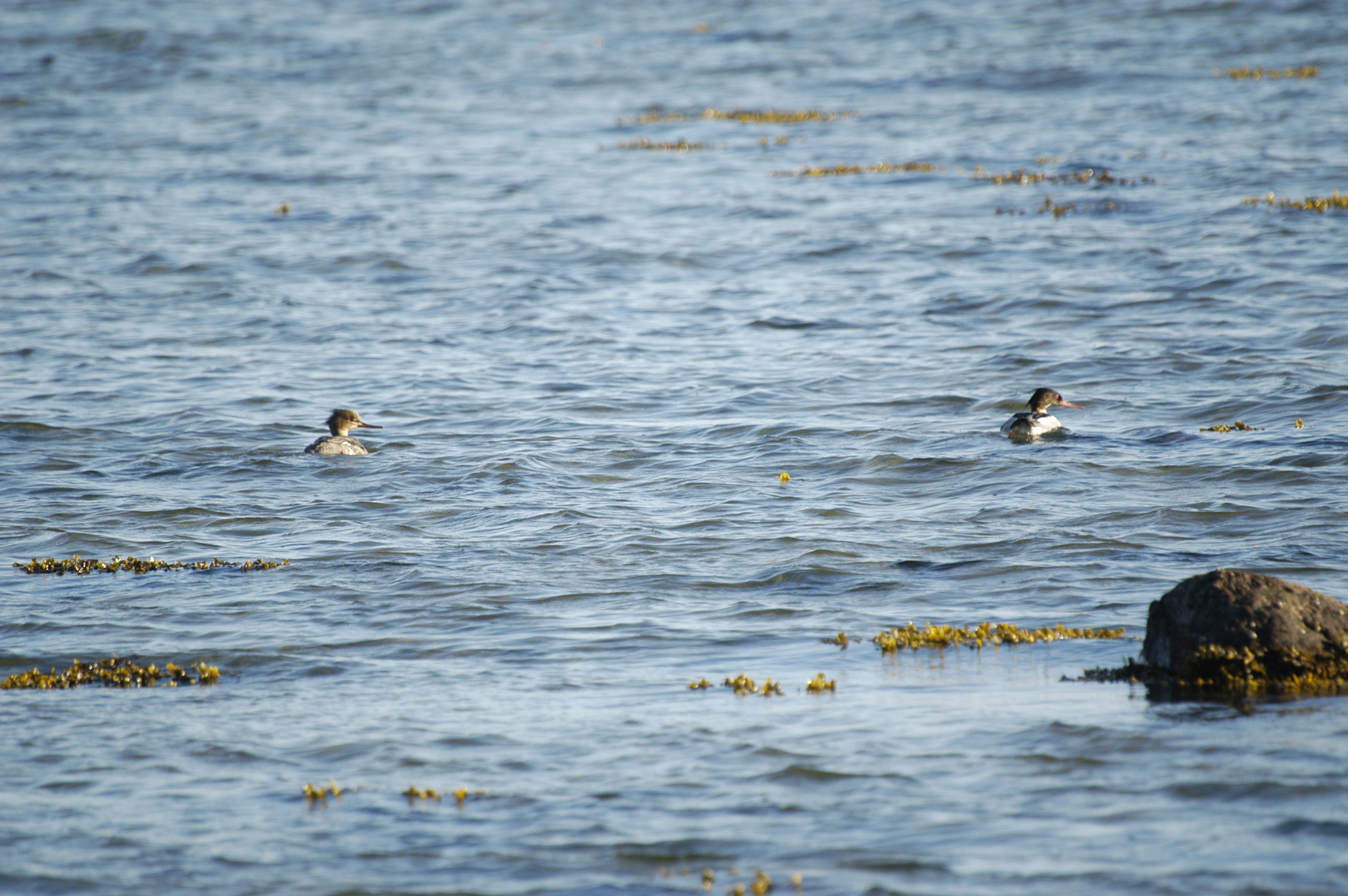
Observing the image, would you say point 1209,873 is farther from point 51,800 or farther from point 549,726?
point 51,800

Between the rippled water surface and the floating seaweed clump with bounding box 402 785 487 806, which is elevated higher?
the rippled water surface

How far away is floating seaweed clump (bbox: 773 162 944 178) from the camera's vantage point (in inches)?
1060

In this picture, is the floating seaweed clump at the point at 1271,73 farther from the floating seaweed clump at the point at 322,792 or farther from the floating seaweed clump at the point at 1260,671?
the floating seaweed clump at the point at 322,792

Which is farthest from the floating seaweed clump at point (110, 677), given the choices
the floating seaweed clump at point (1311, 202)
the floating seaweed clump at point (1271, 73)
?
the floating seaweed clump at point (1271, 73)

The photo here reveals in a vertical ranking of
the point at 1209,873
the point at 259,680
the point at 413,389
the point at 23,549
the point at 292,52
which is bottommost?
the point at 1209,873

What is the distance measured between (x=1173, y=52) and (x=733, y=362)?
23481mm

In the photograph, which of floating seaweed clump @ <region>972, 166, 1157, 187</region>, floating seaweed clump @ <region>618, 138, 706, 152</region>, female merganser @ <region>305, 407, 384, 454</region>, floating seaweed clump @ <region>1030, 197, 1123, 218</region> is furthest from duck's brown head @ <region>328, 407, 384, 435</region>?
floating seaweed clump @ <region>618, 138, 706, 152</region>

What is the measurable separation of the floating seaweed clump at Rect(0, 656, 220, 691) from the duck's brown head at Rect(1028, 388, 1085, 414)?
838 centimetres

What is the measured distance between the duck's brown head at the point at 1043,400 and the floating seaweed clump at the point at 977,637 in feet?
17.8

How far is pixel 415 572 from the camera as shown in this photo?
9945 mm

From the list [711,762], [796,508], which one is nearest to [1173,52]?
[796,508]

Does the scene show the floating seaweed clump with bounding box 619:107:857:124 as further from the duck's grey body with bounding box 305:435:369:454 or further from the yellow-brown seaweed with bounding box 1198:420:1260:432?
the duck's grey body with bounding box 305:435:369:454

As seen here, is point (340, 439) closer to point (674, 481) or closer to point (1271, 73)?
point (674, 481)

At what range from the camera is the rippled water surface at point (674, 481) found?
6.10m
